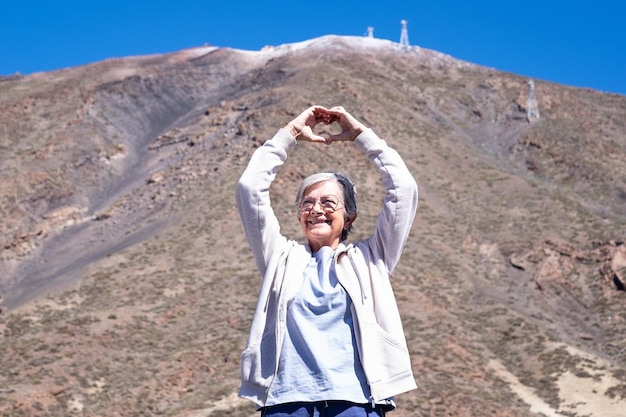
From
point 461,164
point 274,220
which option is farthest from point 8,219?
point 274,220

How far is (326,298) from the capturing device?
4.03m

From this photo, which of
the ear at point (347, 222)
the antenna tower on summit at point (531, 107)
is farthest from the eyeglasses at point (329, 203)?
the antenna tower on summit at point (531, 107)

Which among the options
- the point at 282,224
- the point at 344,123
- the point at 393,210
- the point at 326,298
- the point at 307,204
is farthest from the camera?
the point at 282,224

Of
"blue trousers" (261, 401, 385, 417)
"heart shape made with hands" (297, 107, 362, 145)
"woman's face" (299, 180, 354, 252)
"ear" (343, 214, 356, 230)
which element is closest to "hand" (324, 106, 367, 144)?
"heart shape made with hands" (297, 107, 362, 145)

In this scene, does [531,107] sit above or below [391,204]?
above

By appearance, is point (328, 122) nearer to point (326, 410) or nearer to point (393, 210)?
point (393, 210)

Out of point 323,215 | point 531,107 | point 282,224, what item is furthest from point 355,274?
point 531,107

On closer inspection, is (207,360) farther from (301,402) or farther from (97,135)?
(97,135)

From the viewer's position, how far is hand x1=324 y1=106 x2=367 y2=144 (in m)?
4.39

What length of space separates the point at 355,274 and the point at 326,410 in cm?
62

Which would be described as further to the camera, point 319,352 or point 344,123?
point 344,123

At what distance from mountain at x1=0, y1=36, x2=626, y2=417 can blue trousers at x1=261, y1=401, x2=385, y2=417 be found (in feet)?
50.7

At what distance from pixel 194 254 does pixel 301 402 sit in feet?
91.3

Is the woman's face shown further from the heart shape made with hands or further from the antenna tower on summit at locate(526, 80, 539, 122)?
the antenna tower on summit at locate(526, 80, 539, 122)
